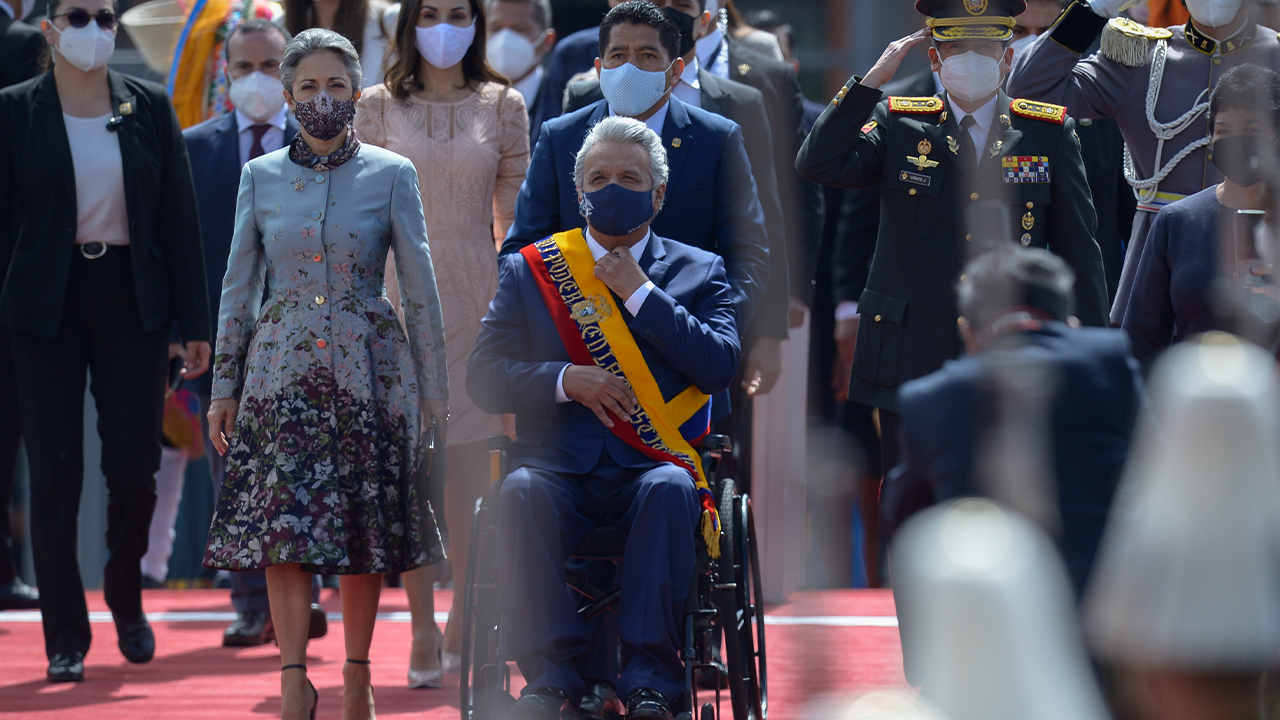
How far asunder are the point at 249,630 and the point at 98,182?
5.04 ft

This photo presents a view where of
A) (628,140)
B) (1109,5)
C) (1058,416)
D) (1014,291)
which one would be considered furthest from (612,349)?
(1109,5)

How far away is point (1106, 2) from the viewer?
4.56 m

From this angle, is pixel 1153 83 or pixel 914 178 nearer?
pixel 914 178

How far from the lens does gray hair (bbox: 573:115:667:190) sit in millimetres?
4086

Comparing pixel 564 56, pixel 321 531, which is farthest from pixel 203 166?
pixel 321 531

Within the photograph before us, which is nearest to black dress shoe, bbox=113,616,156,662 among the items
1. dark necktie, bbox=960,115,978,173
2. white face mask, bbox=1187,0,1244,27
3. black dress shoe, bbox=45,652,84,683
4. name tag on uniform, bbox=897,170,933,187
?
black dress shoe, bbox=45,652,84,683

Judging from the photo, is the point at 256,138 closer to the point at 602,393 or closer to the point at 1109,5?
the point at 602,393

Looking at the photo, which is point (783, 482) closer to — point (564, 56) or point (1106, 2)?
point (564, 56)

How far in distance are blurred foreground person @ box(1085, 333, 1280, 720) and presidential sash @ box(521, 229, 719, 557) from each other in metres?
2.16

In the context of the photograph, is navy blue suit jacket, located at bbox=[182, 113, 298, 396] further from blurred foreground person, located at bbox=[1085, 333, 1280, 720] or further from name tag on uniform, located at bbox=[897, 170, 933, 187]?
blurred foreground person, located at bbox=[1085, 333, 1280, 720]

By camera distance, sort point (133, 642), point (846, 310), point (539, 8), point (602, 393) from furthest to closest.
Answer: point (539, 8), point (846, 310), point (133, 642), point (602, 393)

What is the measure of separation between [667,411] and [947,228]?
86 centimetres

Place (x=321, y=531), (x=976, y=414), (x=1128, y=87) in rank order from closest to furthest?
(x=976, y=414)
(x=321, y=531)
(x=1128, y=87)

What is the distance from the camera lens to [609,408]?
12.8ft
